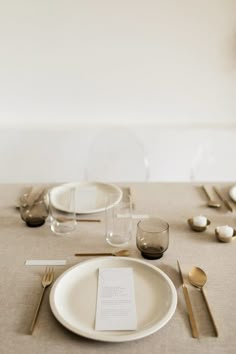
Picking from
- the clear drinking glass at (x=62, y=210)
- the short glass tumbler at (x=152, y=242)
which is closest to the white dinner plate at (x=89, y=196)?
the clear drinking glass at (x=62, y=210)

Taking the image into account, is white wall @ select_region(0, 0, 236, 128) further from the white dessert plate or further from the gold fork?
the gold fork

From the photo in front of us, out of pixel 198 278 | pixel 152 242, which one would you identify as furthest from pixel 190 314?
pixel 152 242

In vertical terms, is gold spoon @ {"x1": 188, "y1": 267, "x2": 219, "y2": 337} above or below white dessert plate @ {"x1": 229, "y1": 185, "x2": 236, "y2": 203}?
above

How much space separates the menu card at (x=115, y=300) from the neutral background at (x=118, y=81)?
1229 millimetres

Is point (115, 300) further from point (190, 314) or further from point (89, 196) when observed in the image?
point (89, 196)

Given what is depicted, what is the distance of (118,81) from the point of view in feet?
6.50

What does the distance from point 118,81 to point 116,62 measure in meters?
0.10

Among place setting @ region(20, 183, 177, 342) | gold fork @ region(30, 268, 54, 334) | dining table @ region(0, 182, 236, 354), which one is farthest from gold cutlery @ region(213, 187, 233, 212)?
gold fork @ region(30, 268, 54, 334)

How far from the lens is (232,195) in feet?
4.11

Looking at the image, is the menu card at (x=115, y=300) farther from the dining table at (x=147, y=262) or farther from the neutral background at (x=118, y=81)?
the neutral background at (x=118, y=81)

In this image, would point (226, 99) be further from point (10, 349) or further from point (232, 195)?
point (10, 349)

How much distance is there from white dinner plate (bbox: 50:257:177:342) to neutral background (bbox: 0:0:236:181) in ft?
3.95

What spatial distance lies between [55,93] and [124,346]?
1.57 metres

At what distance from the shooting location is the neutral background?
1874 mm
